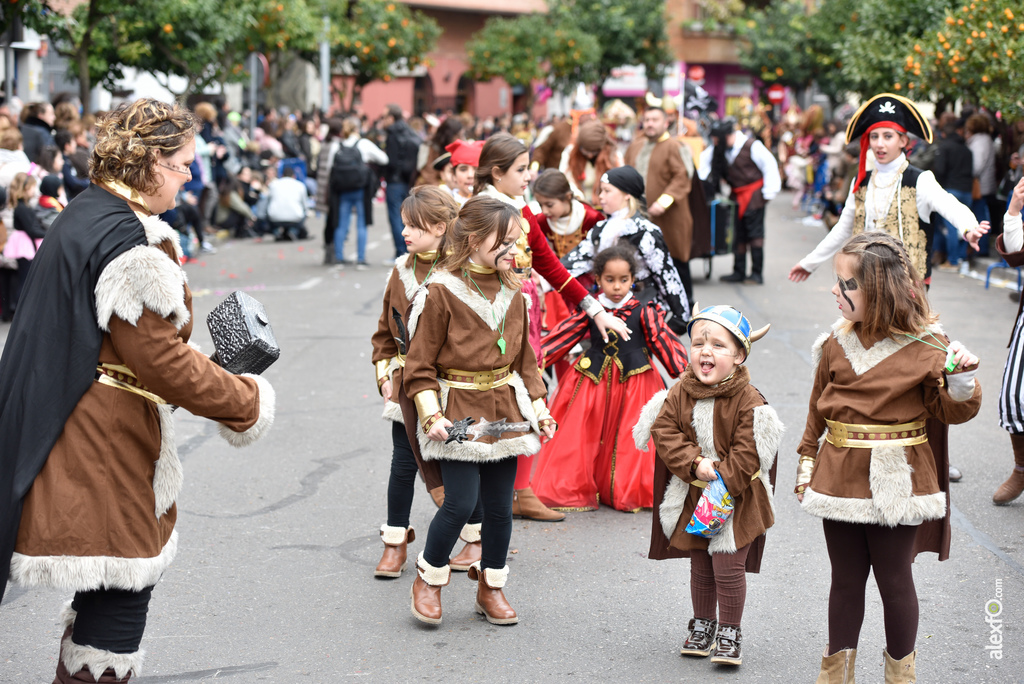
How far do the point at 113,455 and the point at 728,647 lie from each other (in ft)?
6.96

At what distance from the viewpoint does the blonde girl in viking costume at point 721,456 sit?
12.2 feet

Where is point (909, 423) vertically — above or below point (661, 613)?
above

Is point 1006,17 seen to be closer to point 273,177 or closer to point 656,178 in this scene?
point 656,178

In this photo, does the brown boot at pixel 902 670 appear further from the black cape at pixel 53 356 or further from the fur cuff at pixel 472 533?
the black cape at pixel 53 356

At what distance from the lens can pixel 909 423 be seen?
3418mm

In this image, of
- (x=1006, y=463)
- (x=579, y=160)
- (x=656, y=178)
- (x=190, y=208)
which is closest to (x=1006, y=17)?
(x=656, y=178)

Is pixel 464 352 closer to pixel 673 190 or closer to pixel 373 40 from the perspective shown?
pixel 673 190

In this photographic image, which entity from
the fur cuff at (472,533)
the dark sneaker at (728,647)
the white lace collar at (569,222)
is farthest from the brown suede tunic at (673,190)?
the dark sneaker at (728,647)

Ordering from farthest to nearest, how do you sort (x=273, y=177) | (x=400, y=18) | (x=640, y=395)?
1. (x=400, y=18)
2. (x=273, y=177)
3. (x=640, y=395)

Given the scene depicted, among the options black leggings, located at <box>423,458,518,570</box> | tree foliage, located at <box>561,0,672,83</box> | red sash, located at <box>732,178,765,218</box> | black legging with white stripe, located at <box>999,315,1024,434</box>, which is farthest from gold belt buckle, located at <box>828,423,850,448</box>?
tree foliage, located at <box>561,0,672,83</box>

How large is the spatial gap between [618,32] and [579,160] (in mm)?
34578

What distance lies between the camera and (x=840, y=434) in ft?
11.4

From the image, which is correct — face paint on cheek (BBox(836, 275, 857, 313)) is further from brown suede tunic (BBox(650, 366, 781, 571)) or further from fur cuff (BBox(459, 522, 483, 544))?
fur cuff (BBox(459, 522, 483, 544))

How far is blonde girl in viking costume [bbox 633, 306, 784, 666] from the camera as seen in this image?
3711 millimetres
